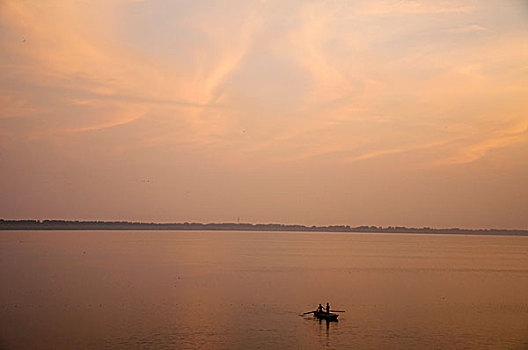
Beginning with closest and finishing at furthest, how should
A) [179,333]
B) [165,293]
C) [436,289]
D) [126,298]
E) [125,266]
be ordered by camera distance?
[179,333]
[126,298]
[165,293]
[436,289]
[125,266]

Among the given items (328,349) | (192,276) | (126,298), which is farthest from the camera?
(192,276)

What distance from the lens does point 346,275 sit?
63469 mm

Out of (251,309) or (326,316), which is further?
(251,309)

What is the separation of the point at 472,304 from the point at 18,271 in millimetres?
45167

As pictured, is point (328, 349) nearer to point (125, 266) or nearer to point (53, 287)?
point (53, 287)

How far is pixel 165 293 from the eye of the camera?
45469 mm

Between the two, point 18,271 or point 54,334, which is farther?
point 18,271

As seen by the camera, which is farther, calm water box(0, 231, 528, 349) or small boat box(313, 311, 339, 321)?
small boat box(313, 311, 339, 321)

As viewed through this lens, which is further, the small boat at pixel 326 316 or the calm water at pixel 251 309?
the small boat at pixel 326 316

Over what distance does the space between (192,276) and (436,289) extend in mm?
24512

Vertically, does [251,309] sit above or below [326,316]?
below

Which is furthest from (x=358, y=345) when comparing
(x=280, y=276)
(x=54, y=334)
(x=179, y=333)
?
(x=280, y=276)

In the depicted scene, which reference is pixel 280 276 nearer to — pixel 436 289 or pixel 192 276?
pixel 192 276

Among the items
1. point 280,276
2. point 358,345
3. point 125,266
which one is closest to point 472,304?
point 358,345
